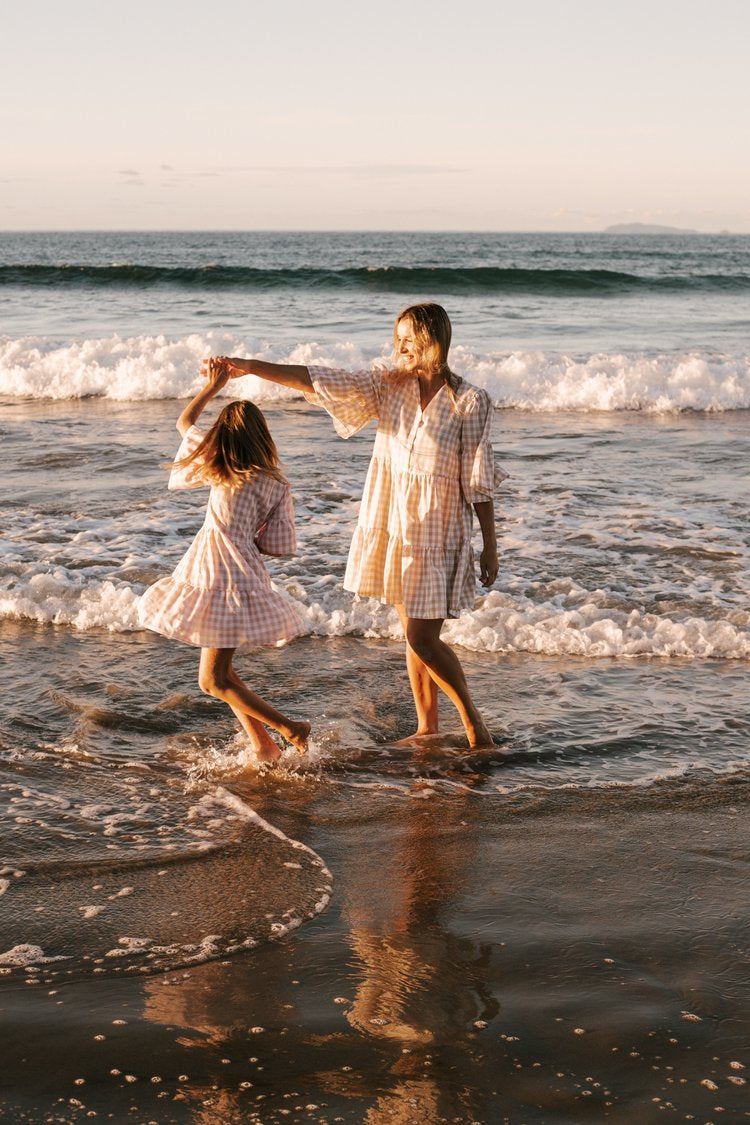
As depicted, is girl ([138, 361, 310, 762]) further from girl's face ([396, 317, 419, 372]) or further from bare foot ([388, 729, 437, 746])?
bare foot ([388, 729, 437, 746])

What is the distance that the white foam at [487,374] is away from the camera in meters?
14.2

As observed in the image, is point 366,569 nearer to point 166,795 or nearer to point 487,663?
point 166,795

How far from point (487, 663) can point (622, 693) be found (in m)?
0.75

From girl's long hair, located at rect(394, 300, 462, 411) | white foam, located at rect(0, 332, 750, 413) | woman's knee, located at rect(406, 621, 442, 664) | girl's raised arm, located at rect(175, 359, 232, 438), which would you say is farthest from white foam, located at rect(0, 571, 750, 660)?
white foam, located at rect(0, 332, 750, 413)

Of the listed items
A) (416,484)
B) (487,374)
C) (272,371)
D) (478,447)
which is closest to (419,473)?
(416,484)

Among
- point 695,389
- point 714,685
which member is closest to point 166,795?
point 714,685

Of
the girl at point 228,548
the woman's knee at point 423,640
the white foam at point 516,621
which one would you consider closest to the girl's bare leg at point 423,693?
the woman's knee at point 423,640

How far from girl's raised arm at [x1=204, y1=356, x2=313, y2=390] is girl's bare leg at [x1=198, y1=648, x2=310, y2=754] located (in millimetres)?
1031

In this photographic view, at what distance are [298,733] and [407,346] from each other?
5.09 ft

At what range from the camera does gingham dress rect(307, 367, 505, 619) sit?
4160 mm

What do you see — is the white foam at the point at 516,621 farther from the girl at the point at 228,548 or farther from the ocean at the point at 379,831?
the girl at the point at 228,548

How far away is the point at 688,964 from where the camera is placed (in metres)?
2.99

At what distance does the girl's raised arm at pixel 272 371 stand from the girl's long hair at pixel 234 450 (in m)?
0.12

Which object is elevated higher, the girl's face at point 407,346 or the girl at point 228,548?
the girl's face at point 407,346
